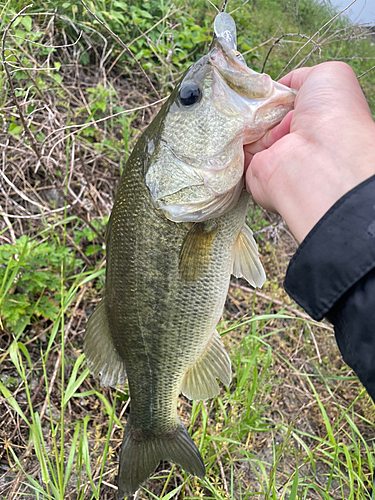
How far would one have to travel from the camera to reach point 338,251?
1.05m

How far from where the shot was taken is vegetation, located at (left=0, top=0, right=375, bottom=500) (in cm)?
202

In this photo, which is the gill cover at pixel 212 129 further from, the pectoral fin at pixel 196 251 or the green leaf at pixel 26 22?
the green leaf at pixel 26 22

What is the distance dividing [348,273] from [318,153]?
387 mm

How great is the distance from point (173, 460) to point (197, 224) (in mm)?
1041

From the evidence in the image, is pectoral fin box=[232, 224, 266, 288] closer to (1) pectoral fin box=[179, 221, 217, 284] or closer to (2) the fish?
(2) the fish

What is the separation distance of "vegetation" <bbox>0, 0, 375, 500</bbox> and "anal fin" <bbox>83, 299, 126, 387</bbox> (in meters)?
0.15

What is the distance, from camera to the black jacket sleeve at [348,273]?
3.34 ft

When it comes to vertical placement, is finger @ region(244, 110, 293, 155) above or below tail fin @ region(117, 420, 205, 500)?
above

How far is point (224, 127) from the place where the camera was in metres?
1.38

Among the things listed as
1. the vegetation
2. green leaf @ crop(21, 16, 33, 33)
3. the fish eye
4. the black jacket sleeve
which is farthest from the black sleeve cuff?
green leaf @ crop(21, 16, 33, 33)

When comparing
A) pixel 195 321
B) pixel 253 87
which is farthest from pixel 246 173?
pixel 195 321

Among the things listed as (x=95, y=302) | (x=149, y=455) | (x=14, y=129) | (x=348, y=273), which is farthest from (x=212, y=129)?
(x=14, y=129)

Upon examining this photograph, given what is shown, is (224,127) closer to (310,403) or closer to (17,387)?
(17,387)

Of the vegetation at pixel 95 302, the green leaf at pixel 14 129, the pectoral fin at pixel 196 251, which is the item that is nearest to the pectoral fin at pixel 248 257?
the pectoral fin at pixel 196 251
